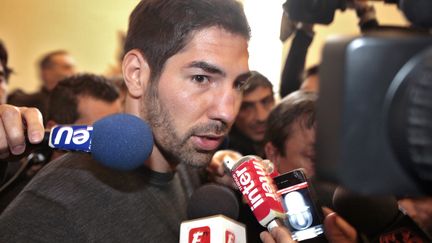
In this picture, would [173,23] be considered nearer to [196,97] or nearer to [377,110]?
[196,97]

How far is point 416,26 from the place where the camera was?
2.39ft

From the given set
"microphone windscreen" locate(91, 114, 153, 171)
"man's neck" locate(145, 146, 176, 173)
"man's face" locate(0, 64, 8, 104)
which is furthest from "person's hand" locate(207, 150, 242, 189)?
"man's face" locate(0, 64, 8, 104)

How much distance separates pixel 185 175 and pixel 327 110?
4.25 ft

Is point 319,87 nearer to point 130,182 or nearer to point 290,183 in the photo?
point 290,183

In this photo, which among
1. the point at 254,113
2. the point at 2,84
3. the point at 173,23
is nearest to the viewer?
the point at 173,23

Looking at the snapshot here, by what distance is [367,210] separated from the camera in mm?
1315

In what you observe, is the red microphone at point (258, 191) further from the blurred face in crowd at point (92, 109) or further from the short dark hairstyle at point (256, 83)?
the short dark hairstyle at point (256, 83)

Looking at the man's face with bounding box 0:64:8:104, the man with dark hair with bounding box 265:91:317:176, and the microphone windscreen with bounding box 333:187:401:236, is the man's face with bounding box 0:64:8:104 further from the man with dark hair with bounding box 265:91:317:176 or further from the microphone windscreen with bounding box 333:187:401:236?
the microphone windscreen with bounding box 333:187:401:236

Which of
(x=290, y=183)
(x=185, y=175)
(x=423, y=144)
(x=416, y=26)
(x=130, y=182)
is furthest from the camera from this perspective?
(x=185, y=175)

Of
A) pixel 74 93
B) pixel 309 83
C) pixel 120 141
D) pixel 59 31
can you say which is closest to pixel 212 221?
pixel 120 141

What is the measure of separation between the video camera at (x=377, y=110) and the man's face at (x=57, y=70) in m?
3.66

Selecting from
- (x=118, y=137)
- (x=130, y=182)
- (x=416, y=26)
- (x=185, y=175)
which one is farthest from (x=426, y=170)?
(x=185, y=175)

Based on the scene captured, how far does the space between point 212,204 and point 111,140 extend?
1.33 feet

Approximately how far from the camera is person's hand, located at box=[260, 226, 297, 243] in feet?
3.46
